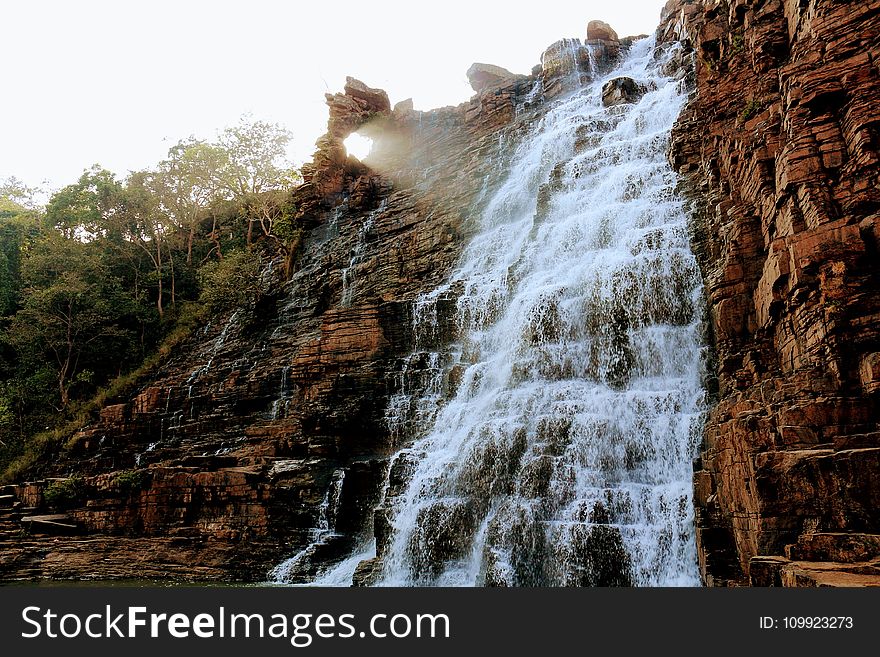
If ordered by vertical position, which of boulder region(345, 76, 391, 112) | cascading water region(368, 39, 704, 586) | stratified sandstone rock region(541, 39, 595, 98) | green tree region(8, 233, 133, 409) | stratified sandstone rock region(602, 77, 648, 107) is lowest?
cascading water region(368, 39, 704, 586)

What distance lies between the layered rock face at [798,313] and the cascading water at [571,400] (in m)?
1.23

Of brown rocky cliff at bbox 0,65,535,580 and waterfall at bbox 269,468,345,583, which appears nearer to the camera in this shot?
waterfall at bbox 269,468,345,583

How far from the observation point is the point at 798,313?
41.4ft

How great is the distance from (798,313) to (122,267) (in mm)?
41525

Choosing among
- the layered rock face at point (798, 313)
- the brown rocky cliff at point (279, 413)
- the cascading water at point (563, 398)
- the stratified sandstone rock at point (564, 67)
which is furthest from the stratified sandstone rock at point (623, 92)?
the layered rock face at point (798, 313)

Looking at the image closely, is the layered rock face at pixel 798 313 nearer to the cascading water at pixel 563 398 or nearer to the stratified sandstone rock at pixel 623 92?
the cascading water at pixel 563 398

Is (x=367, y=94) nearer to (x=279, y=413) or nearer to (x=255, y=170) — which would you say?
(x=255, y=170)

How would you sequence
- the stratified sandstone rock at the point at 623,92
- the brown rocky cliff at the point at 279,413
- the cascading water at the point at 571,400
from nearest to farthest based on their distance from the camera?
the cascading water at the point at 571,400, the brown rocky cliff at the point at 279,413, the stratified sandstone rock at the point at 623,92

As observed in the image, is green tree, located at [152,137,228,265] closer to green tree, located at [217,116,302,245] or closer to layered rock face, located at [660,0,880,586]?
green tree, located at [217,116,302,245]

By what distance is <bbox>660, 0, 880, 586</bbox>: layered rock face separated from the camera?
9.95 meters

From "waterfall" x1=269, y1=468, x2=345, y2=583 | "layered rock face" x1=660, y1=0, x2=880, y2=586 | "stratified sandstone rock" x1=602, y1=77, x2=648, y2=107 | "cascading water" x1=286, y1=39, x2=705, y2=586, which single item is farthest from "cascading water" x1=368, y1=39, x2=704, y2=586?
"stratified sandstone rock" x1=602, y1=77, x2=648, y2=107

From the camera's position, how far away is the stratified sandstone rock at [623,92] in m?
30.7

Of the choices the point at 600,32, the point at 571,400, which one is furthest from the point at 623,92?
the point at 571,400

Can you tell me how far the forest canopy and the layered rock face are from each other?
26.0 metres
